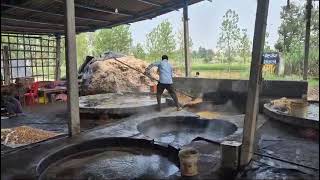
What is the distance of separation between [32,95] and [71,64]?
700cm

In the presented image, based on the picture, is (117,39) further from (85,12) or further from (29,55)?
(85,12)

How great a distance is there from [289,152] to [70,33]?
211 inches

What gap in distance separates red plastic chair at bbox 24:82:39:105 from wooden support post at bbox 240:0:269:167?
422 inches

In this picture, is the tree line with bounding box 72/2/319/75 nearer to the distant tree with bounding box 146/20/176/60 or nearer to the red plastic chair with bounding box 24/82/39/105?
the distant tree with bounding box 146/20/176/60

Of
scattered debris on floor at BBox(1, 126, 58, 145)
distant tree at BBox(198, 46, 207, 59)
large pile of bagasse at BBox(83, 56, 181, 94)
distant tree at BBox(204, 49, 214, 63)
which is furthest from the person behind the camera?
distant tree at BBox(198, 46, 207, 59)

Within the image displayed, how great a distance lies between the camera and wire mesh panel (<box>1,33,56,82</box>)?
16.4 m

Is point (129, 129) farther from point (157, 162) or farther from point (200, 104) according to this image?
point (200, 104)

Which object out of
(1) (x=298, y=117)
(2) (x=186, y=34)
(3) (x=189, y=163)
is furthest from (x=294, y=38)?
(3) (x=189, y=163)

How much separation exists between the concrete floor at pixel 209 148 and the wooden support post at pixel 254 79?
0.32 metres

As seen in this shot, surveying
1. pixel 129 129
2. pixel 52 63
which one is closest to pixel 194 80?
pixel 129 129

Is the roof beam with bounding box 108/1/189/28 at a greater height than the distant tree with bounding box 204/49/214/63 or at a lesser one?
greater

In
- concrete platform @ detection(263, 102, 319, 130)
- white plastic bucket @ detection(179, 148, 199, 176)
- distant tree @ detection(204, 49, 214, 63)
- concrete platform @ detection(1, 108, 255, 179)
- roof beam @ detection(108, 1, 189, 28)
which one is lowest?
concrete platform @ detection(1, 108, 255, 179)

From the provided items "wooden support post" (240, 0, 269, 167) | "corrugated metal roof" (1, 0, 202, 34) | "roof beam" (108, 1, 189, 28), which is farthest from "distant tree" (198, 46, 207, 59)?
"wooden support post" (240, 0, 269, 167)

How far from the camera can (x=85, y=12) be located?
472 inches
